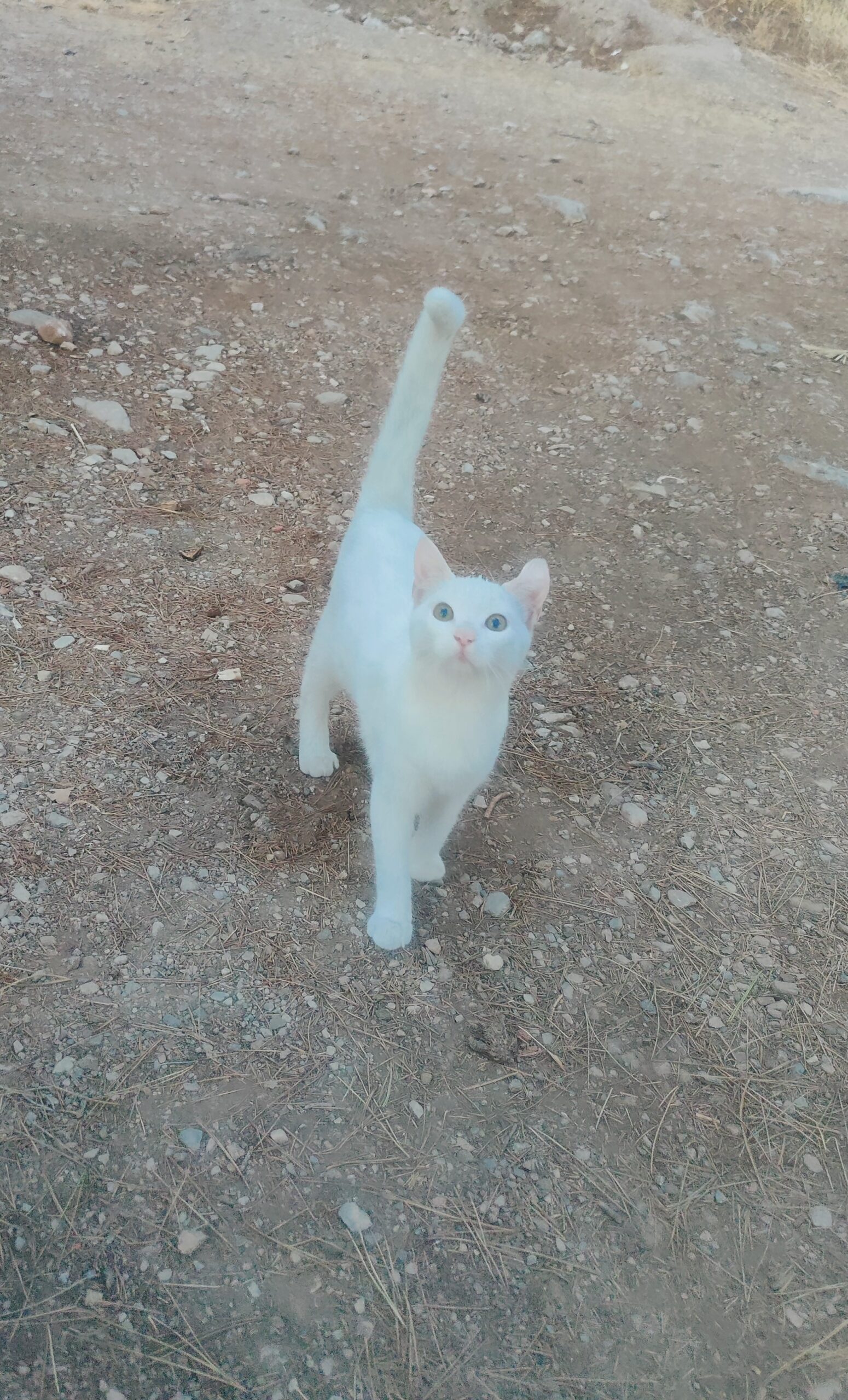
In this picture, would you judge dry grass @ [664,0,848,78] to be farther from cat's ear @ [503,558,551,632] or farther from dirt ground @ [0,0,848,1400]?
cat's ear @ [503,558,551,632]

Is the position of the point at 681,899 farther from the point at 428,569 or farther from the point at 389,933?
the point at 428,569

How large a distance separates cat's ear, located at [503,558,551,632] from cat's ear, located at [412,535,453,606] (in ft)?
0.40

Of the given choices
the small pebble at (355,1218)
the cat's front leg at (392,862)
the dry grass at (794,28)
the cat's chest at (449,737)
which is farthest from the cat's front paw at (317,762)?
the dry grass at (794,28)

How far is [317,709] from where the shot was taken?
242 centimetres

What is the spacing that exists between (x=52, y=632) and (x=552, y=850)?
1.53 meters

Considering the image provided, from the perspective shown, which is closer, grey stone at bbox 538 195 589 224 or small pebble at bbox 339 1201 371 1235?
small pebble at bbox 339 1201 371 1235

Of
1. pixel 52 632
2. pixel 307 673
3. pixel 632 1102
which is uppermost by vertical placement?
pixel 307 673

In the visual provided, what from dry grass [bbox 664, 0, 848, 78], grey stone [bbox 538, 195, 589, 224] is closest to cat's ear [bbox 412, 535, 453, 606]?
grey stone [bbox 538, 195, 589, 224]

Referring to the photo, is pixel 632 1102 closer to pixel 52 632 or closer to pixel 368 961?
pixel 368 961

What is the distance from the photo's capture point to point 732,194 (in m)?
6.14

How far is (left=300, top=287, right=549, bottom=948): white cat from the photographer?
1.72m

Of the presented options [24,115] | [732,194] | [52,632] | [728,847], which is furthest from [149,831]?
[732,194]

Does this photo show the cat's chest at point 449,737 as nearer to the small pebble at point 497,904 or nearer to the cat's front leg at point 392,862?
the cat's front leg at point 392,862

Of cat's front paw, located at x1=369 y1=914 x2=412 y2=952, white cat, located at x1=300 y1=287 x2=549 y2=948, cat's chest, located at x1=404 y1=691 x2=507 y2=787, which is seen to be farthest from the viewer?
cat's front paw, located at x1=369 y1=914 x2=412 y2=952
